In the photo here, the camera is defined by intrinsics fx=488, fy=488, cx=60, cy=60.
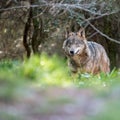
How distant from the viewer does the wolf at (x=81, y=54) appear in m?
13.0

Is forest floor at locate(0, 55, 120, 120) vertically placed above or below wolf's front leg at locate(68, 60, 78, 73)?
above

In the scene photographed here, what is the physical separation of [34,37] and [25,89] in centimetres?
1345

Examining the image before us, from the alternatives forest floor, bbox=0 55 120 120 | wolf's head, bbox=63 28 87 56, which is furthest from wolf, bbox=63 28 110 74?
forest floor, bbox=0 55 120 120

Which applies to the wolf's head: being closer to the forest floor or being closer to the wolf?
the wolf

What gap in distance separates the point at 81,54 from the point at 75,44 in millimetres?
514

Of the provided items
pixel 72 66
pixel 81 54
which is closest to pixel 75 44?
pixel 81 54

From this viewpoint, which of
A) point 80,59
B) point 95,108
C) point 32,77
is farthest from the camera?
point 80,59

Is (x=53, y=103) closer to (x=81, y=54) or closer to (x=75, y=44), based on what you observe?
(x=75, y=44)

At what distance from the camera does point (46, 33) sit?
18266 millimetres

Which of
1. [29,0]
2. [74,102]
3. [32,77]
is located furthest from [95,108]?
[29,0]

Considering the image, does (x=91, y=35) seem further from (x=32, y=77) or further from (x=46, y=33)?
(x=32, y=77)

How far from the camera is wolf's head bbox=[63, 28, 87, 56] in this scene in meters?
12.9

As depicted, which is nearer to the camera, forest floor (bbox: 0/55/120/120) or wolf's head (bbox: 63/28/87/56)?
forest floor (bbox: 0/55/120/120)

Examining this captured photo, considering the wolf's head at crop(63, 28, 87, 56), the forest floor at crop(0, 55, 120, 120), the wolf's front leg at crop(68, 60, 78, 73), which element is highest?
the forest floor at crop(0, 55, 120, 120)
